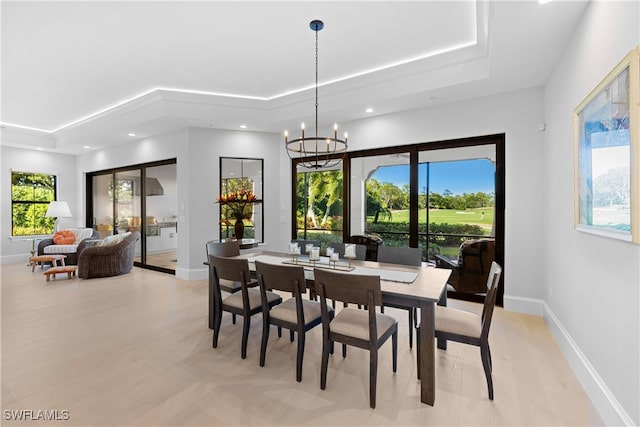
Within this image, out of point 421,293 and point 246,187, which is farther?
point 246,187

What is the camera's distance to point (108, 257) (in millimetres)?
5570

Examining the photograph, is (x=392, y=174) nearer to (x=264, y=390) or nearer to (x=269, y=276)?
(x=269, y=276)

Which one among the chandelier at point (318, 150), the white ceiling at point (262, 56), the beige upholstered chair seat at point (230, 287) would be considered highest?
the white ceiling at point (262, 56)

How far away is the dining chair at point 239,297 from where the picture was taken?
96.9 inches

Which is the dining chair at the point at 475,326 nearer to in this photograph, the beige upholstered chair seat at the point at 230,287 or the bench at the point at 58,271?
the beige upholstered chair seat at the point at 230,287

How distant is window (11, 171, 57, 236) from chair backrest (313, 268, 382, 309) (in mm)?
8759

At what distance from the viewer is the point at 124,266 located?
5832mm

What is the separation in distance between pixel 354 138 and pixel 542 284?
320 centimetres

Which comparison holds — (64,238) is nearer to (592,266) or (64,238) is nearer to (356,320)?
(356,320)

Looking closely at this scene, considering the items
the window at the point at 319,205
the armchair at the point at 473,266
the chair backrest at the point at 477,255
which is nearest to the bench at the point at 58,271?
the window at the point at 319,205

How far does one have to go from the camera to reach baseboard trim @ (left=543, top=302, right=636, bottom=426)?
1.65 meters

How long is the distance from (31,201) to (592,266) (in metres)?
10.4

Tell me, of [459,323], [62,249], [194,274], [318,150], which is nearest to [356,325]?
[459,323]

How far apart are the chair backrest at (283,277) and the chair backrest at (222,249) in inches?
60.1
